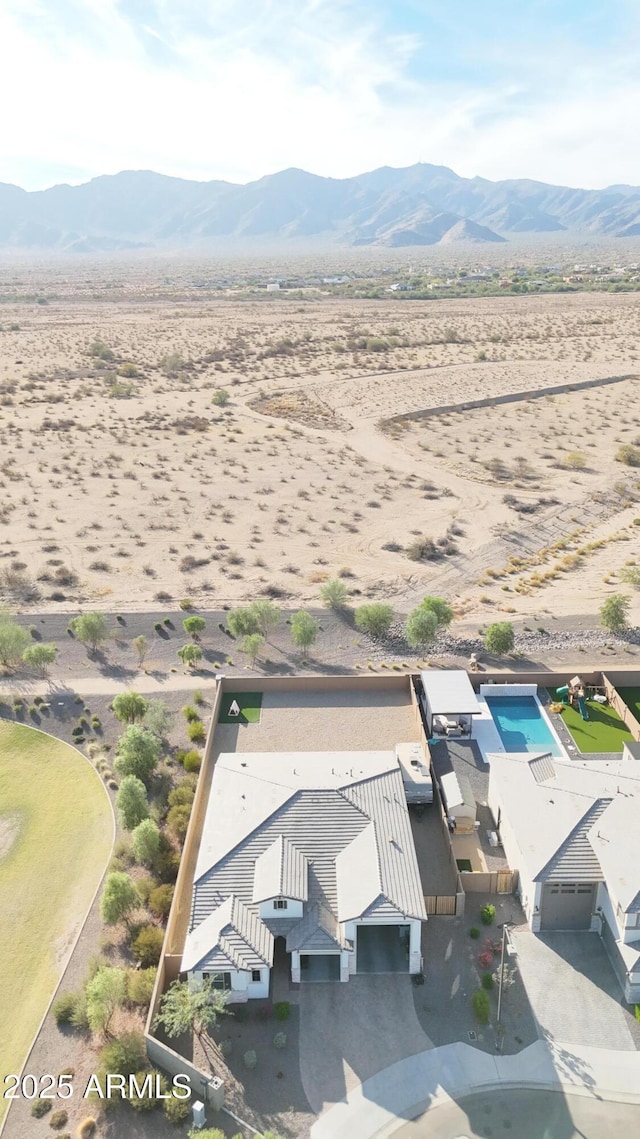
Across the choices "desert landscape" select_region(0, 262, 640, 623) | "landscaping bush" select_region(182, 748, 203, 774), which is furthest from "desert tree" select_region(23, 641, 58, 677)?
"landscaping bush" select_region(182, 748, 203, 774)

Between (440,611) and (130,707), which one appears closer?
(130,707)

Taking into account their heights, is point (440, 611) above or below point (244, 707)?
above

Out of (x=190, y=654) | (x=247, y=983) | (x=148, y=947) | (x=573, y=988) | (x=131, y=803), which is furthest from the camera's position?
(x=190, y=654)

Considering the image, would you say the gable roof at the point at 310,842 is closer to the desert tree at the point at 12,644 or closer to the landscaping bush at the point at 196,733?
the landscaping bush at the point at 196,733

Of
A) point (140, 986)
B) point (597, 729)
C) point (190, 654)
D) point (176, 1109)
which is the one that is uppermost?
point (190, 654)

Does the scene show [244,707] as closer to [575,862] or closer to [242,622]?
[242,622]

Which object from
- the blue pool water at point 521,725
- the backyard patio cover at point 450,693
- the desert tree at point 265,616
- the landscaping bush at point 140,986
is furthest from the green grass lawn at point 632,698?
the landscaping bush at point 140,986

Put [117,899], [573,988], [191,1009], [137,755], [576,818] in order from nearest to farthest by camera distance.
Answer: [191,1009], [573,988], [117,899], [576,818], [137,755]

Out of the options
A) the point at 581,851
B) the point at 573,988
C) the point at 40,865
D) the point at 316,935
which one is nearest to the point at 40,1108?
the point at 316,935
